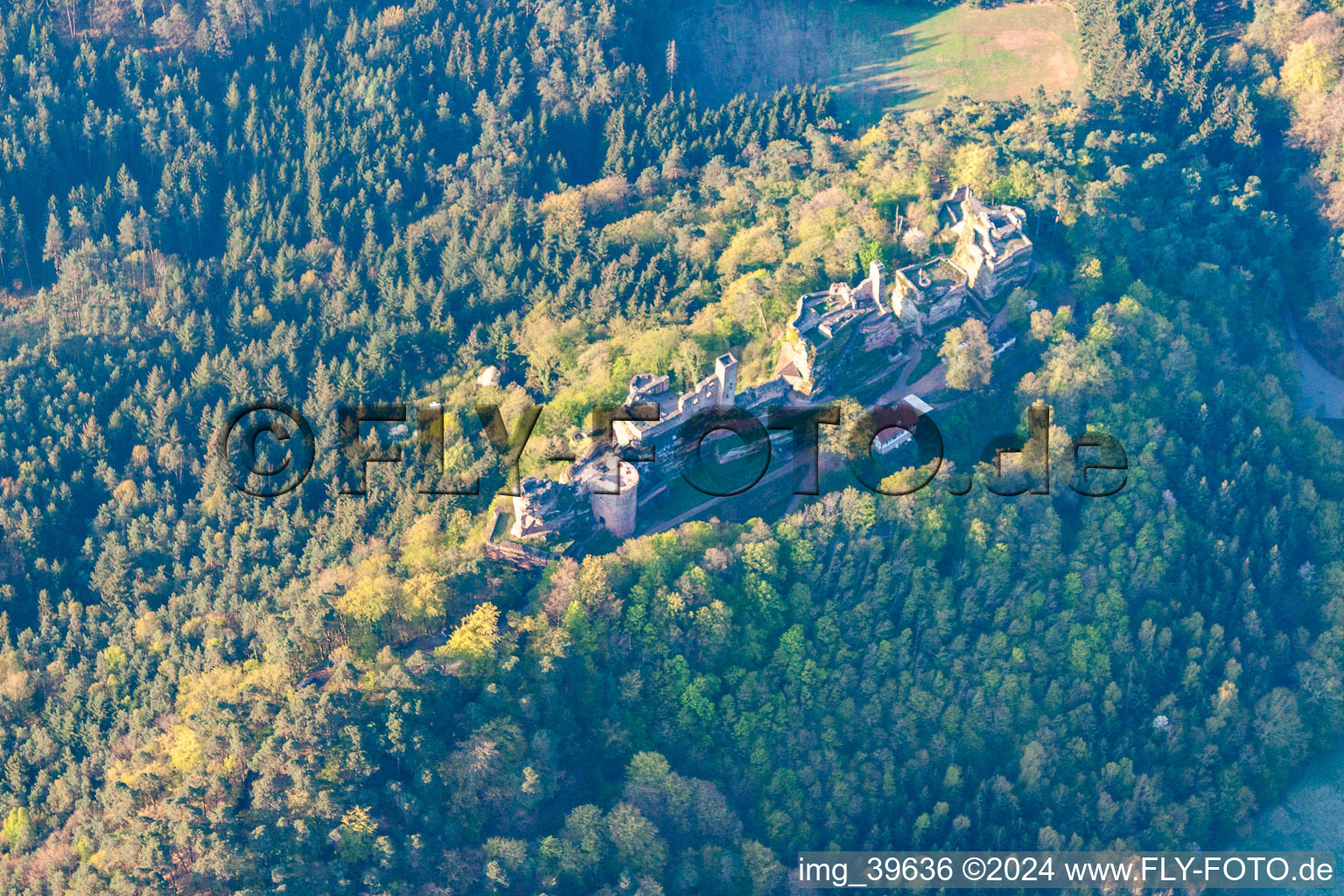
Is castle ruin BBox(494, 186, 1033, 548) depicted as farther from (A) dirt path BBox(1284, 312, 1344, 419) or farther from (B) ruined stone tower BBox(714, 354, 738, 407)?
(A) dirt path BBox(1284, 312, 1344, 419)

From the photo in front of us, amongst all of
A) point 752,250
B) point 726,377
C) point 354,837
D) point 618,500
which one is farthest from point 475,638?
point 752,250

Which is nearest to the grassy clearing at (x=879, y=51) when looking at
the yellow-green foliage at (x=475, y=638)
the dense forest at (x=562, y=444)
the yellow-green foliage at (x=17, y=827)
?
the dense forest at (x=562, y=444)

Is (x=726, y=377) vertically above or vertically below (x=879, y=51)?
below

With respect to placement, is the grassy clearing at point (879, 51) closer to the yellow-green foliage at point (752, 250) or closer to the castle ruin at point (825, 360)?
the yellow-green foliage at point (752, 250)

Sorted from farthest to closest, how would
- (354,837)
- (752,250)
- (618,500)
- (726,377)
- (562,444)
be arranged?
1. (752,250)
2. (562,444)
3. (726,377)
4. (618,500)
5. (354,837)

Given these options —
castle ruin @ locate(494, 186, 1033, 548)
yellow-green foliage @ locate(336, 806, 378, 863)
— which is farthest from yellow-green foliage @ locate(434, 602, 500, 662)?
yellow-green foliage @ locate(336, 806, 378, 863)

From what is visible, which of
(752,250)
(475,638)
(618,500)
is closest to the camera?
(475,638)

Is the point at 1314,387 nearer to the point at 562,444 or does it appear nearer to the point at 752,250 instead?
the point at 752,250

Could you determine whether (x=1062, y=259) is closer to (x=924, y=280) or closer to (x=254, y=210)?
(x=924, y=280)
